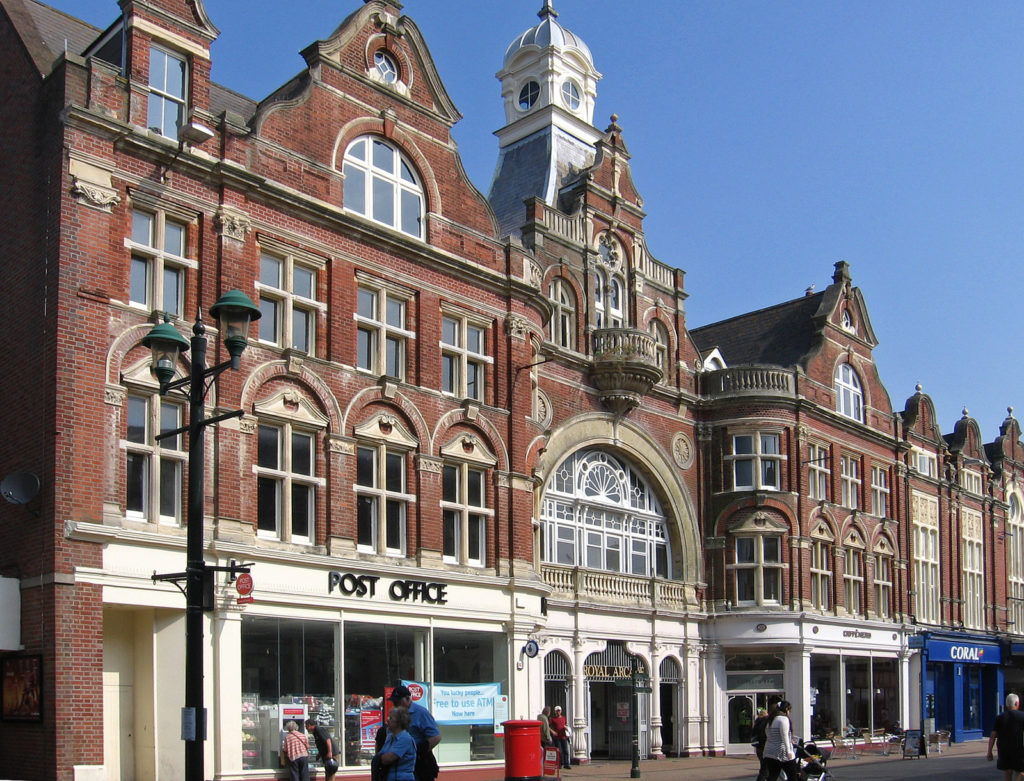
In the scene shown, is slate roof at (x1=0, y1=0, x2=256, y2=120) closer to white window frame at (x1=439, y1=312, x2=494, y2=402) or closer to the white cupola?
white window frame at (x1=439, y1=312, x2=494, y2=402)

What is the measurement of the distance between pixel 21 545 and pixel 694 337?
34193 mm

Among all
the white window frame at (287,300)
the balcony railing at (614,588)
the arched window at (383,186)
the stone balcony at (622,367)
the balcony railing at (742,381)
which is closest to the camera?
the white window frame at (287,300)

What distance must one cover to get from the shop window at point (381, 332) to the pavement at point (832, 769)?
32.9ft

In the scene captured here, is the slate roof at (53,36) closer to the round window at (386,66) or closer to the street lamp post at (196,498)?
the round window at (386,66)

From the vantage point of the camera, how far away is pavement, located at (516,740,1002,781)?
92.4 ft

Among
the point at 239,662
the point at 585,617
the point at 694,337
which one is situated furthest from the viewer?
the point at 694,337

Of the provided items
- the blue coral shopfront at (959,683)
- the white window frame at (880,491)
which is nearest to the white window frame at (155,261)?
the white window frame at (880,491)

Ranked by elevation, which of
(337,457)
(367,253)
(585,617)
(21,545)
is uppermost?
(367,253)

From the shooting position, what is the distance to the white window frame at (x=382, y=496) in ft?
82.1

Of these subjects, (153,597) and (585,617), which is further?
(585,617)

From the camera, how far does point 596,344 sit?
116 ft

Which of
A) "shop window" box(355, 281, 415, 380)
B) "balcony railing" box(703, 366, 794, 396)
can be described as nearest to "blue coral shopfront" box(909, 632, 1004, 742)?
"balcony railing" box(703, 366, 794, 396)

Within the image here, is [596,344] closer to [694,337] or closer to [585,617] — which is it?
[585,617]

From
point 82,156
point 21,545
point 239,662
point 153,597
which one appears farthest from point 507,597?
point 82,156
